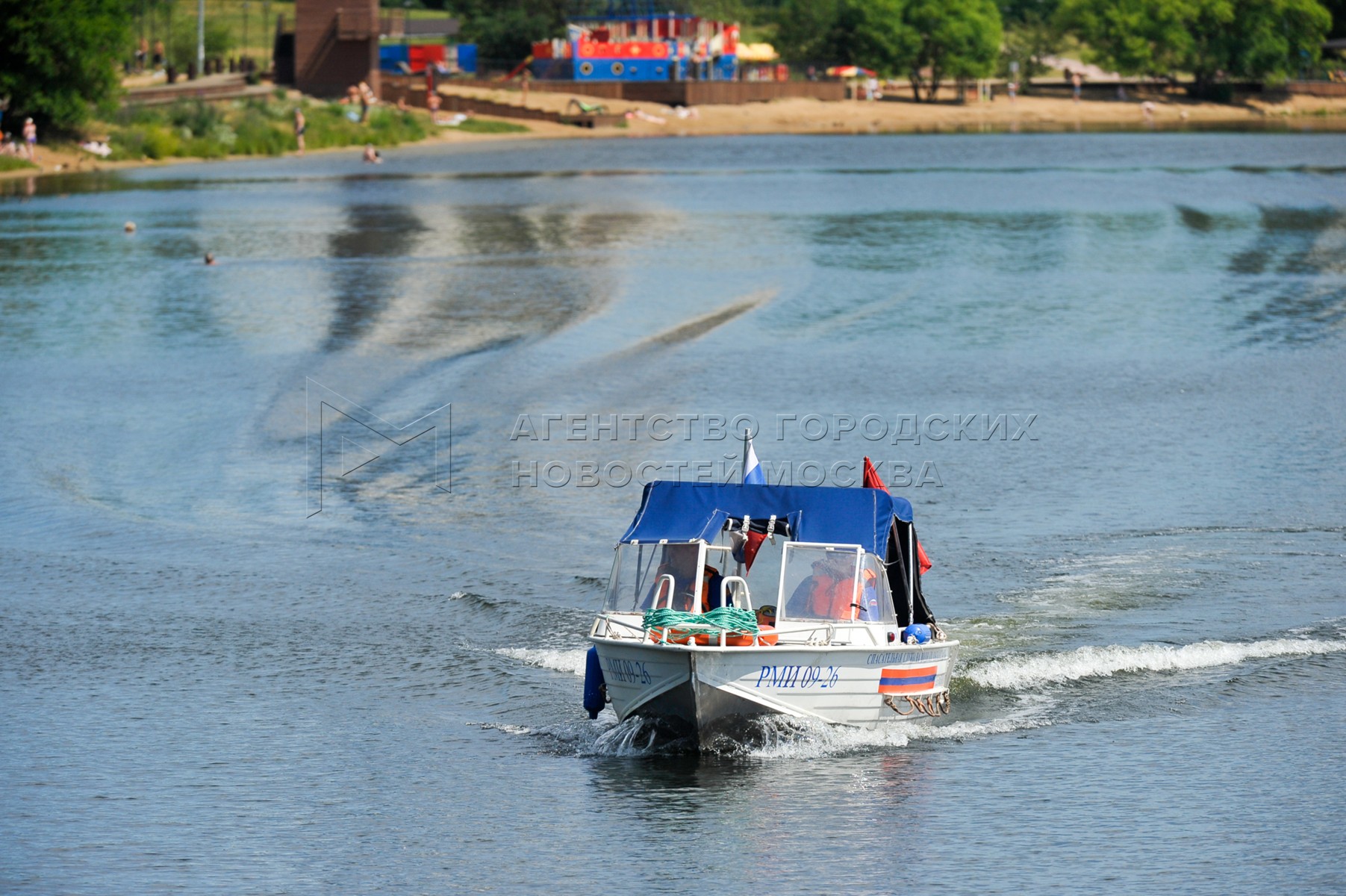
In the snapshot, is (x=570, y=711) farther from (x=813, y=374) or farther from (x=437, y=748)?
(x=813, y=374)

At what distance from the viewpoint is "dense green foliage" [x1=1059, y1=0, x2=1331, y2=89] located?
166875 millimetres

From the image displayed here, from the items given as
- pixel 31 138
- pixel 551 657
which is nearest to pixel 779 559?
pixel 551 657

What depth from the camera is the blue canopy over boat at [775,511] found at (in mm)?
19344

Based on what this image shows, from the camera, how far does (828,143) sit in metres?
132

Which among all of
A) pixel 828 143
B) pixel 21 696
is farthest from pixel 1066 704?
pixel 828 143

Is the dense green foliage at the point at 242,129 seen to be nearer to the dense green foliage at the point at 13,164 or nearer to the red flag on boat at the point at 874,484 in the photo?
the dense green foliage at the point at 13,164

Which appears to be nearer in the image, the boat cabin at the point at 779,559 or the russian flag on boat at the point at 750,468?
the boat cabin at the point at 779,559

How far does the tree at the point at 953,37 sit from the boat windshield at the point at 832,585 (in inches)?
6091

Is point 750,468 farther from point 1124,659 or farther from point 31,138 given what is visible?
point 31,138

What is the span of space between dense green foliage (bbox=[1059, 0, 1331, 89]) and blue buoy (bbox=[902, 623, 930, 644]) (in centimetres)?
15861

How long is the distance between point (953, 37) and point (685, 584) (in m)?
156

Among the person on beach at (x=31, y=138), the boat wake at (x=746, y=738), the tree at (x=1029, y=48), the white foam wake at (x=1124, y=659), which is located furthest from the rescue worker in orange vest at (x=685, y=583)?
the tree at (x=1029, y=48)

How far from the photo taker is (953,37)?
16712 centimetres

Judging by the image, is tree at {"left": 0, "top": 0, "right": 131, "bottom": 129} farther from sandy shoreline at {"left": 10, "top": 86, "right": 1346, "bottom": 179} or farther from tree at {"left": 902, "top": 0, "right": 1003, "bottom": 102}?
tree at {"left": 902, "top": 0, "right": 1003, "bottom": 102}
